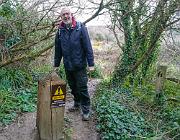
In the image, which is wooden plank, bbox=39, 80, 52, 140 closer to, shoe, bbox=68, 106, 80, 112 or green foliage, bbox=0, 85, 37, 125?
green foliage, bbox=0, 85, 37, 125

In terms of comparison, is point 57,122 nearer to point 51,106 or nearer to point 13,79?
point 51,106

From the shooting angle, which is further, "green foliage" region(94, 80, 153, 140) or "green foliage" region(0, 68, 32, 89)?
"green foliage" region(0, 68, 32, 89)

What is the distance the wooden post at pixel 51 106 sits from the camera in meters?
5.51

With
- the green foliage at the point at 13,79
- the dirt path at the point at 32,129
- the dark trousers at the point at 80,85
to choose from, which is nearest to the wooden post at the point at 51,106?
the dirt path at the point at 32,129

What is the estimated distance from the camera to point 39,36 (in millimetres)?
8695

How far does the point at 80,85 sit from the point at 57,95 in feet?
3.49

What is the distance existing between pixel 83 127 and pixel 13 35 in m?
2.95

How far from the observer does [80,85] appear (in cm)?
657

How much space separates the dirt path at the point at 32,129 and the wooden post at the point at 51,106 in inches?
17.3

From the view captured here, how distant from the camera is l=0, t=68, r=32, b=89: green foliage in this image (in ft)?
27.7

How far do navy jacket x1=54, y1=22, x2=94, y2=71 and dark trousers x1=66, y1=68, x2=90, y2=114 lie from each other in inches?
6.8

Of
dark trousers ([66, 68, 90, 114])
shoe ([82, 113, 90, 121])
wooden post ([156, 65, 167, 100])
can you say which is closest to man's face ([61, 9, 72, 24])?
dark trousers ([66, 68, 90, 114])

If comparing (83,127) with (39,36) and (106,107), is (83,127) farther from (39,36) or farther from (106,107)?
(39,36)

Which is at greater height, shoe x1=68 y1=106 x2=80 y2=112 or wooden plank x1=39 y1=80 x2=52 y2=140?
wooden plank x1=39 y1=80 x2=52 y2=140
